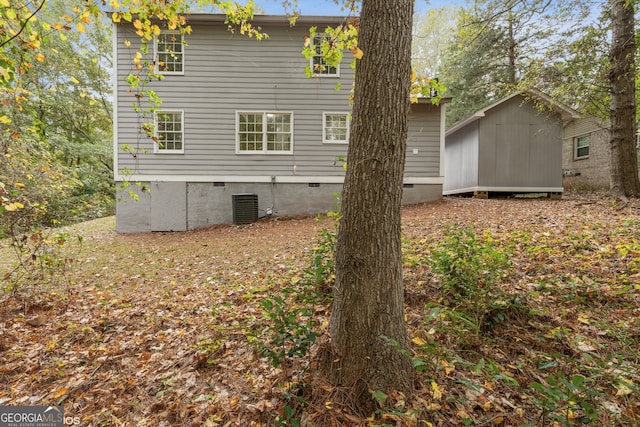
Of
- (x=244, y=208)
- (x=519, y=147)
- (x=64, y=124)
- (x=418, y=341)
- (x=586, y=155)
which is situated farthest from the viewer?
(x=64, y=124)

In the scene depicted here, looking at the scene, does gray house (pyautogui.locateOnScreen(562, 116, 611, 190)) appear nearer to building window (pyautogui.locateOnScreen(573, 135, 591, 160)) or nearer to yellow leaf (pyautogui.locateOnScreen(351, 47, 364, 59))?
building window (pyautogui.locateOnScreen(573, 135, 591, 160))

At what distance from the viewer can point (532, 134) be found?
1253cm

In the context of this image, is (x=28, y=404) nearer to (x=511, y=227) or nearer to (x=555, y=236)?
(x=555, y=236)

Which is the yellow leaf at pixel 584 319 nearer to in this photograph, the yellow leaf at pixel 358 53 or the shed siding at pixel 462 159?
the yellow leaf at pixel 358 53

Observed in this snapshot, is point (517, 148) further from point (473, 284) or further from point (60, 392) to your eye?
point (60, 392)

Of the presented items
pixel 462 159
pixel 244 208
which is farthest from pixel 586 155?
pixel 244 208

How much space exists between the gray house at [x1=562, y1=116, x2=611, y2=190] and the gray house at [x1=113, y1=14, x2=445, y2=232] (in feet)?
32.1

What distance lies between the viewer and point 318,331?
2674 millimetres

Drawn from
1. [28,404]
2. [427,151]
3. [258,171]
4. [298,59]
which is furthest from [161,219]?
[427,151]

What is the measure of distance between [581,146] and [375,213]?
20542 millimetres

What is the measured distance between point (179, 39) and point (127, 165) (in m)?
4.91

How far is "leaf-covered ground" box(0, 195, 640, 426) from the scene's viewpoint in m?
1.96

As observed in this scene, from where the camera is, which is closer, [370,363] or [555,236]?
[370,363]

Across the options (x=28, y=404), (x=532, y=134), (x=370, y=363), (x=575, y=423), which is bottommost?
(x=28, y=404)
